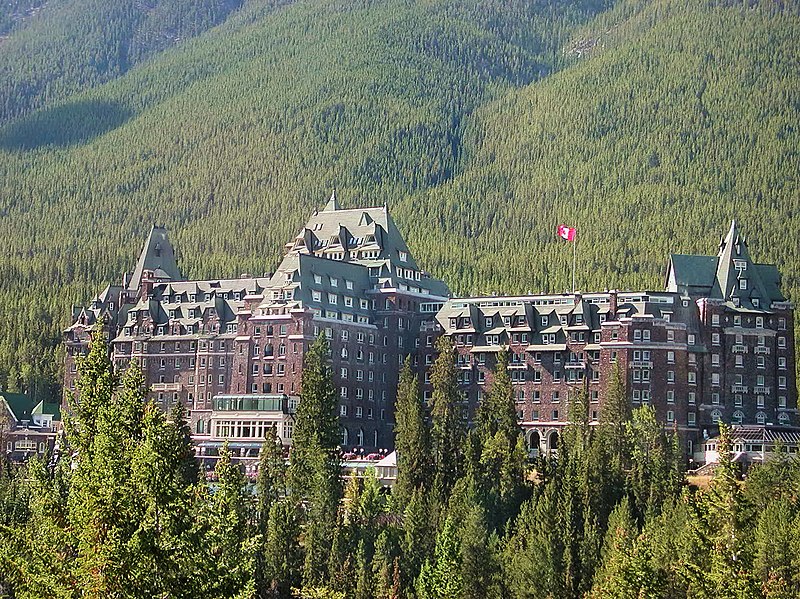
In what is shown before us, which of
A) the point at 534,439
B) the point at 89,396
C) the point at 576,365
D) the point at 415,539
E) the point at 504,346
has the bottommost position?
the point at 415,539

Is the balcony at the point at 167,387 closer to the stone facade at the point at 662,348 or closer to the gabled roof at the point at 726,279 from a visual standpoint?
the stone facade at the point at 662,348

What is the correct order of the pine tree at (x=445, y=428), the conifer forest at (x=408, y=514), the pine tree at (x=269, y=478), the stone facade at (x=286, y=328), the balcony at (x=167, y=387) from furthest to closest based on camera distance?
the balcony at (x=167, y=387) → the stone facade at (x=286, y=328) → the pine tree at (x=445, y=428) → the pine tree at (x=269, y=478) → the conifer forest at (x=408, y=514)

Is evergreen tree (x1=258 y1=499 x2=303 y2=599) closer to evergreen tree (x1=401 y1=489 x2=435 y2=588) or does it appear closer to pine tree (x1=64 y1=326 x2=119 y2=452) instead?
evergreen tree (x1=401 y1=489 x2=435 y2=588)

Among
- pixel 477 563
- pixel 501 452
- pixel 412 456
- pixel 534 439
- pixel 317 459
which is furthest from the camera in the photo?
pixel 534 439

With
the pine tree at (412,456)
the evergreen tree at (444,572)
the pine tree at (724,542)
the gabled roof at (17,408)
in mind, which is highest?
the gabled roof at (17,408)

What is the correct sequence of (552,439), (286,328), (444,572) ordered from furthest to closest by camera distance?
(286,328)
(552,439)
(444,572)

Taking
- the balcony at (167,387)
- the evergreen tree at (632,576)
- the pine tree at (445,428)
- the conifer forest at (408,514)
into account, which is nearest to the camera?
the conifer forest at (408,514)

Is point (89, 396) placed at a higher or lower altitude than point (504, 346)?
lower

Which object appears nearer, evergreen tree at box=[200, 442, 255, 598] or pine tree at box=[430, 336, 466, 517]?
evergreen tree at box=[200, 442, 255, 598]

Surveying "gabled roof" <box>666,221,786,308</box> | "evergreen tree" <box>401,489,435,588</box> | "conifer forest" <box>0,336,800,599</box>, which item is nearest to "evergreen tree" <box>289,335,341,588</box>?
"conifer forest" <box>0,336,800,599</box>

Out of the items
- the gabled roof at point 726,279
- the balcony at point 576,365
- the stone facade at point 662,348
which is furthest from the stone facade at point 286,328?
the gabled roof at point 726,279

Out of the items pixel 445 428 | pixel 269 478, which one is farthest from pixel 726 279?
pixel 269 478

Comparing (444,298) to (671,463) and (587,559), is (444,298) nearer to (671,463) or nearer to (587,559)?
(671,463)

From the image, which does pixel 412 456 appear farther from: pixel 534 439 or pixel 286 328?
pixel 286 328
